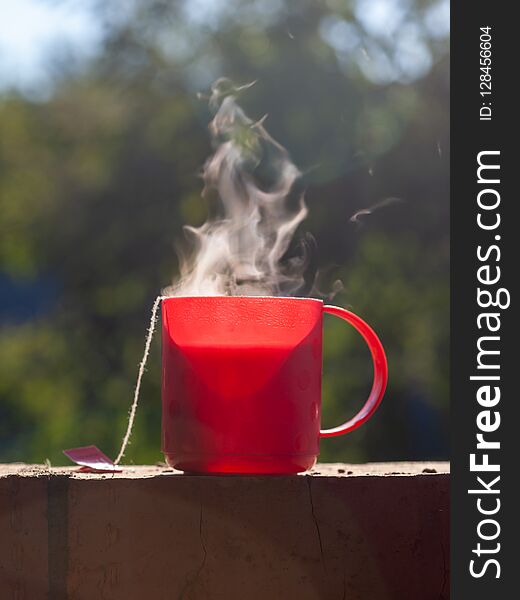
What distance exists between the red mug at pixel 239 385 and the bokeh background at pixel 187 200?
581 cm

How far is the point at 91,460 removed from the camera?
1.95 meters

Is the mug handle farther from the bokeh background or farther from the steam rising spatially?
the bokeh background

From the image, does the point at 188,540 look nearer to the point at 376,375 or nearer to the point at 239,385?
the point at 239,385

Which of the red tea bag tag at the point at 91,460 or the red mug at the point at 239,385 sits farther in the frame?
the red tea bag tag at the point at 91,460

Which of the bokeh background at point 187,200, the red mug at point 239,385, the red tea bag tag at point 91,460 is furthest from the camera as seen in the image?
the bokeh background at point 187,200

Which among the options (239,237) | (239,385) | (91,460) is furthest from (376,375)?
(91,460)

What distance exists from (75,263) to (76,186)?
0.82 metres

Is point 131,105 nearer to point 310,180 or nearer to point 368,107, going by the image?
point 310,180

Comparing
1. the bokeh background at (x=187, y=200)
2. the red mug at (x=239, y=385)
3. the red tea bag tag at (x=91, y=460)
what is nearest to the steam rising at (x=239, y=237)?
the red mug at (x=239, y=385)

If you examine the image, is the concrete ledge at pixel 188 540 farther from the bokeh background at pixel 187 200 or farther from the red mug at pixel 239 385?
the bokeh background at pixel 187 200

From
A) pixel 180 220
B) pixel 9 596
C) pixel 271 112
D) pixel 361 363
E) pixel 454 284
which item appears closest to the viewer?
pixel 454 284

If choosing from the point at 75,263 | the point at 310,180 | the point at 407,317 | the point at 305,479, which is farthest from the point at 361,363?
the point at 305,479

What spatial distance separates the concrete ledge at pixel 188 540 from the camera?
1.75 meters

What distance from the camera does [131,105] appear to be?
370 inches
